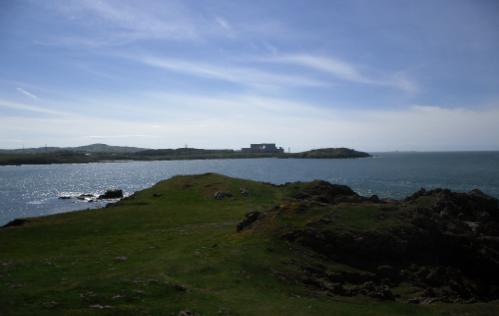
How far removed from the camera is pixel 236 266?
1224 inches

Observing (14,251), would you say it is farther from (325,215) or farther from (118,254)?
(325,215)

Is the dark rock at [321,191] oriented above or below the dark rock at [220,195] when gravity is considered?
above

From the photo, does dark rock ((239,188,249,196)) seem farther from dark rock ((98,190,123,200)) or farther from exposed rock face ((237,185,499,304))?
dark rock ((98,190,123,200))

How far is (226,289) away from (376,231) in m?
17.8

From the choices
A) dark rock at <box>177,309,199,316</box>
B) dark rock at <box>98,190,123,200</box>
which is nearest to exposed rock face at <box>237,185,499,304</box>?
dark rock at <box>177,309,199,316</box>

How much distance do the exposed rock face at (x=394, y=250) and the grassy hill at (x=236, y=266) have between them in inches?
4.7

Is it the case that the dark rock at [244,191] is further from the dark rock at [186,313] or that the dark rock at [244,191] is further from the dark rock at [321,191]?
the dark rock at [186,313]

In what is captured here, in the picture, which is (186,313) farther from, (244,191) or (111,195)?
(111,195)

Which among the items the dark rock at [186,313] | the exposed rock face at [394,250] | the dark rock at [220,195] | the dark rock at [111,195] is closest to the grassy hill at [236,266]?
the exposed rock face at [394,250]

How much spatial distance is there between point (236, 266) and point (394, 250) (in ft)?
50.1

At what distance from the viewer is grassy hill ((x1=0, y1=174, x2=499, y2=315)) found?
2391 cm

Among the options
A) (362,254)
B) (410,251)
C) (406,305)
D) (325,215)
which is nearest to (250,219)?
(325,215)

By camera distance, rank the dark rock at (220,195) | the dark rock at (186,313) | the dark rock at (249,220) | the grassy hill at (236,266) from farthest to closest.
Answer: the dark rock at (220,195), the dark rock at (249,220), the grassy hill at (236,266), the dark rock at (186,313)

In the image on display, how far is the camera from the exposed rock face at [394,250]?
32.3m
